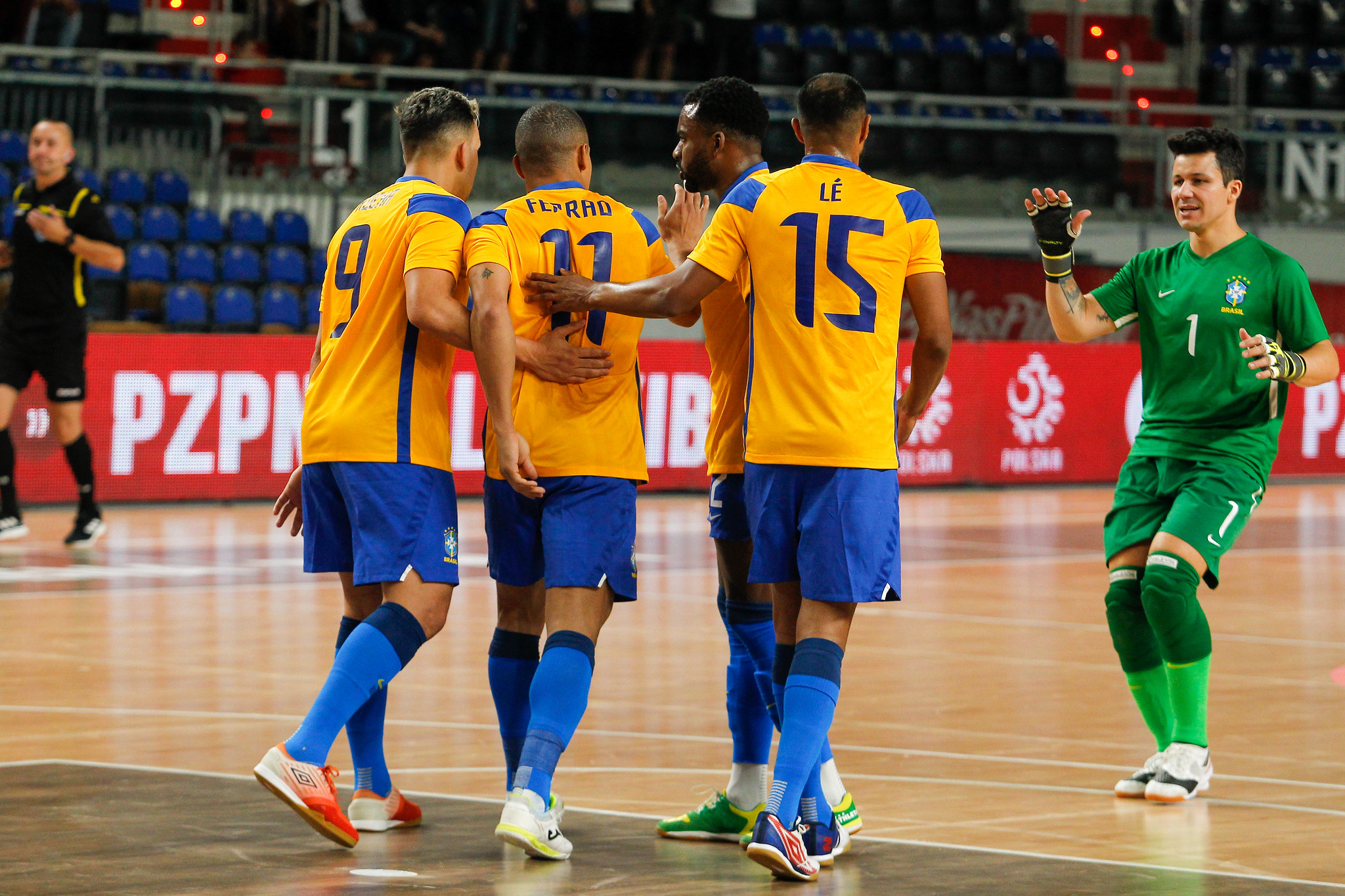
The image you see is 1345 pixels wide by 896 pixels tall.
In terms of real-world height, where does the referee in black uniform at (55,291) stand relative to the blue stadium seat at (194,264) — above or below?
below

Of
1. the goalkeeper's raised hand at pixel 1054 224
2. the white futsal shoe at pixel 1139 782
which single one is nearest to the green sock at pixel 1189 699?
the white futsal shoe at pixel 1139 782

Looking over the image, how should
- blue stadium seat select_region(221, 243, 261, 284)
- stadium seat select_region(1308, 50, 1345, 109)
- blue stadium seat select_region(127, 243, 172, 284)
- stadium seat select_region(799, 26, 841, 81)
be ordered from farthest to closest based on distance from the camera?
stadium seat select_region(1308, 50, 1345, 109) < stadium seat select_region(799, 26, 841, 81) < blue stadium seat select_region(221, 243, 261, 284) < blue stadium seat select_region(127, 243, 172, 284)

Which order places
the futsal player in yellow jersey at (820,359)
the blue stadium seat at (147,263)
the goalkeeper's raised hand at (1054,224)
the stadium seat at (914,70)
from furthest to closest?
the stadium seat at (914,70)
the blue stadium seat at (147,263)
the goalkeeper's raised hand at (1054,224)
the futsal player in yellow jersey at (820,359)

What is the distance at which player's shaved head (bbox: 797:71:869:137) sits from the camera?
544 centimetres

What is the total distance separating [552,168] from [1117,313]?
2.38m

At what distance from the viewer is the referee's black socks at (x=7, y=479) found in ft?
42.7

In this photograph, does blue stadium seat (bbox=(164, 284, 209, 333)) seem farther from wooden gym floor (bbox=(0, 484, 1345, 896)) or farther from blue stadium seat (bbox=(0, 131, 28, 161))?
wooden gym floor (bbox=(0, 484, 1345, 896))

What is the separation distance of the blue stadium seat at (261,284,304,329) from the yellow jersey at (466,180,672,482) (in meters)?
12.7

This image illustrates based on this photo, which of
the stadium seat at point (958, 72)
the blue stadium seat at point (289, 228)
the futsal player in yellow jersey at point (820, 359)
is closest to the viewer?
the futsal player in yellow jersey at point (820, 359)

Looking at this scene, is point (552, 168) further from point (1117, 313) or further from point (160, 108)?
point (160, 108)

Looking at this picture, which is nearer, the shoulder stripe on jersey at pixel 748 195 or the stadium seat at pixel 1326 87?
the shoulder stripe on jersey at pixel 748 195

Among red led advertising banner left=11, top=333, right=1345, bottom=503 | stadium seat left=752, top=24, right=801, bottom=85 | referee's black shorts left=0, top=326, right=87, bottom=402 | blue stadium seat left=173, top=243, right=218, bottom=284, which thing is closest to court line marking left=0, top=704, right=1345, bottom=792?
referee's black shorts left=0, top=326, right=87, bottom=402

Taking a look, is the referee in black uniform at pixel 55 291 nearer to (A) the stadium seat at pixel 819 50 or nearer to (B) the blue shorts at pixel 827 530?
(B) the blue shorts at pixel 827 530

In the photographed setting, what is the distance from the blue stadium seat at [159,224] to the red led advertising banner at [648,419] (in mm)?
2466
